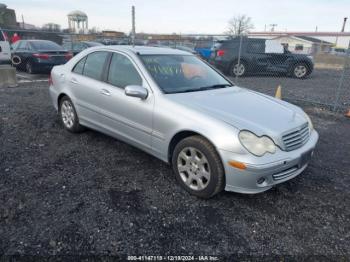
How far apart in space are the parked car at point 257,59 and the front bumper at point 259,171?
932 centimetres

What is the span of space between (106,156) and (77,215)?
1.40 m

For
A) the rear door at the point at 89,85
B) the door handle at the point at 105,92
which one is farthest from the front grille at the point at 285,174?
the rear door at the point at 89,85

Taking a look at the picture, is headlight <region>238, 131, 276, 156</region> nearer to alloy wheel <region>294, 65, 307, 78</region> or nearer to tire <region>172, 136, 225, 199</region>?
tire <region>172, 136, 225, 199</region>

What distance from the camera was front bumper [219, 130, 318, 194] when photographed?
2635mm

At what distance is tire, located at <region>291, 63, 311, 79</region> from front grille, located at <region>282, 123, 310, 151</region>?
10.4 meters

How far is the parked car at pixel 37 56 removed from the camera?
10.7 meters

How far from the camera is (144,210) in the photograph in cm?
284

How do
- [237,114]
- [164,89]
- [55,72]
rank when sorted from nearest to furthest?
[237,114]
[164,89]
[55,72]

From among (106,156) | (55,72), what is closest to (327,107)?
(106,156)

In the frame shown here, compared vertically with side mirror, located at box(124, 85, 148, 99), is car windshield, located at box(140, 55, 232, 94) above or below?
above

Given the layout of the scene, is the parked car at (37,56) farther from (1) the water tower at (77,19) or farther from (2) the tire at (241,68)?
(1) the water tower at (77,19)

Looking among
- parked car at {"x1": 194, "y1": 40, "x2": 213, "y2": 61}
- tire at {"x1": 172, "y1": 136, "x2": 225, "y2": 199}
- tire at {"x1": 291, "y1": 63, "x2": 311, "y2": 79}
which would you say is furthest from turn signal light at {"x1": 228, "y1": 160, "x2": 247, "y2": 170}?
parked car at {"x1": 194, "y1": 40, "x2": 213, "y2": 61}

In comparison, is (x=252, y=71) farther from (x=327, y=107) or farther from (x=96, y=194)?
(x=96, y=194)

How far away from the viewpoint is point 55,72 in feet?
16.1
